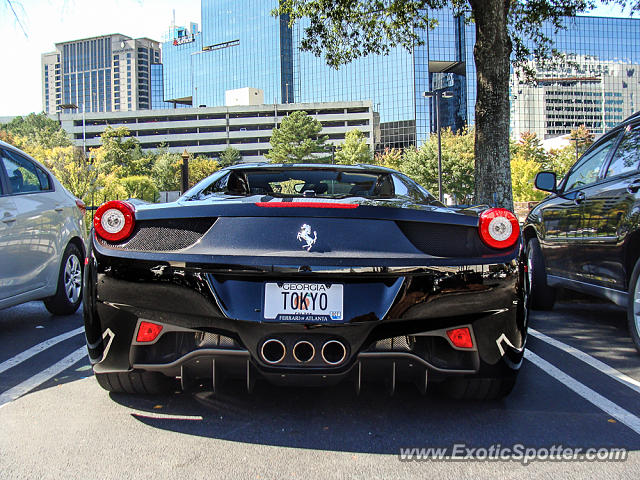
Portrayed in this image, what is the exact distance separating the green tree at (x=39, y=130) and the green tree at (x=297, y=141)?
43385 millimetres

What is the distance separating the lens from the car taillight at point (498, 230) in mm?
2744

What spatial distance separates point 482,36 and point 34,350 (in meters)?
9.53

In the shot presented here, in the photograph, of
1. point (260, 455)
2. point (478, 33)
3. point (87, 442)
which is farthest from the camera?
point (478, 33)

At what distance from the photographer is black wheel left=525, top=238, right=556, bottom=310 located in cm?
611

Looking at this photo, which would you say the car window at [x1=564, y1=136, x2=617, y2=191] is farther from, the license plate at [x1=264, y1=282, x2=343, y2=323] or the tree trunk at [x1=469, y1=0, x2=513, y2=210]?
the tree trunk at [x1=469, y1=0, x2=513, y2=210]

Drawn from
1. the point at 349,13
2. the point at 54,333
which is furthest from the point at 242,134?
the point at 54,333

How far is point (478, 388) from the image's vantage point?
290 centimetres

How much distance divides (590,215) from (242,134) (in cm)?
12446

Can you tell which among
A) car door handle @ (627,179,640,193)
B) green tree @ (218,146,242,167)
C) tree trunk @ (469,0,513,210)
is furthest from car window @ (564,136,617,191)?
green tree @ (218,146,242,167)

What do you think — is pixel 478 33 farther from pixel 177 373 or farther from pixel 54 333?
pixel 177 373

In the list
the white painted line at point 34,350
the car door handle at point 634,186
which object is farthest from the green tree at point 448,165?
the white painted line at point 34,350

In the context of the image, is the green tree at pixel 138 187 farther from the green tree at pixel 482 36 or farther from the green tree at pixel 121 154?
the green tree at pixel 482 36

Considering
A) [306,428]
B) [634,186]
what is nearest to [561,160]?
[634,186]

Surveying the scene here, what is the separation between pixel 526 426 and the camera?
276 cm
